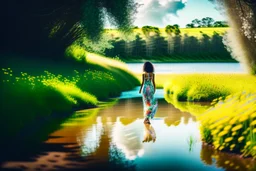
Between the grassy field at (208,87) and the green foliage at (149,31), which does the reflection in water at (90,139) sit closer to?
the grassy field at (208,87)

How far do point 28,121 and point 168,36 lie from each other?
10788 cm

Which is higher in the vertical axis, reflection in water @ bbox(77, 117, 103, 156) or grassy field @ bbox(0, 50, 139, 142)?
grassy field @ bbox(0, 50, 139, 142)

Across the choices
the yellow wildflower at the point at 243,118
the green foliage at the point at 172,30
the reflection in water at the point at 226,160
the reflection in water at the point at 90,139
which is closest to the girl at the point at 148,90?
the reflection in water at the point at 90,139

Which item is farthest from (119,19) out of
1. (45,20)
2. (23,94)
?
(23,94)

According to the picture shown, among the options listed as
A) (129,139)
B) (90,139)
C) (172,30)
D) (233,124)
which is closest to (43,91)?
(90,139)

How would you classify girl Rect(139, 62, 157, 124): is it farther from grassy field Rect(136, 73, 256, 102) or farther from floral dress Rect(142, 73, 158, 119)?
grassy field Rect(136, 73, 256, 102)

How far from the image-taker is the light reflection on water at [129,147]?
877cm

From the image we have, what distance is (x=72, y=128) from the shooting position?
44.6ft

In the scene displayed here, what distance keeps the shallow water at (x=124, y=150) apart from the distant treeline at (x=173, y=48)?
9482 centimetres

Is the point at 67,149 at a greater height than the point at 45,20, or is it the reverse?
the point at 45,20

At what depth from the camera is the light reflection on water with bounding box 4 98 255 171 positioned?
877cm

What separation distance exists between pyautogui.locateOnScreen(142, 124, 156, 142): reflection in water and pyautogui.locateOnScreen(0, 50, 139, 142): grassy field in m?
3.43

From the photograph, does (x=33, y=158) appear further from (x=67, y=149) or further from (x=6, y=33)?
(x=6, y=33)

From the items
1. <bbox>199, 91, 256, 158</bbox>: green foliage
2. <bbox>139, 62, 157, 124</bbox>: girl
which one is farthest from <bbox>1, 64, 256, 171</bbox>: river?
<bbox>139, 62, 157, 124</bbox>: girl
